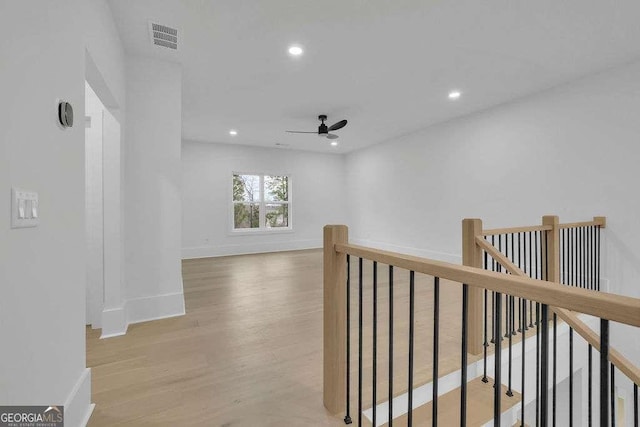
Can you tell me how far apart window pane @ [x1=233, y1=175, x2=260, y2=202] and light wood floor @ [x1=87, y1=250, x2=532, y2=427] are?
138 inches

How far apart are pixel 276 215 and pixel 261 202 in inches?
20.1

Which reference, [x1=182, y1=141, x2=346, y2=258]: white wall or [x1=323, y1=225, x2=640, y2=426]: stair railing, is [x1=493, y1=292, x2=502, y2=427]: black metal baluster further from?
[x1=182, y1=141, x2=346, y2=258]: white wall

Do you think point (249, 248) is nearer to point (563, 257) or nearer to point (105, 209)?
point (105, 209)

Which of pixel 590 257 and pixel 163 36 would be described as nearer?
pixel 163 36

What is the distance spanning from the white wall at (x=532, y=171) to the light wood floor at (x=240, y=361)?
178 cm

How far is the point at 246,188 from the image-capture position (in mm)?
6871

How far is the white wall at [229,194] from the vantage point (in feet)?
20.3

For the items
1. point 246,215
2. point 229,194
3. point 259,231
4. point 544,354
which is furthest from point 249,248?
point 544,354

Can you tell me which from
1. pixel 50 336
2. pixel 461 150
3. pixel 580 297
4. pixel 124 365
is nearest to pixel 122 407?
pixel 124 365

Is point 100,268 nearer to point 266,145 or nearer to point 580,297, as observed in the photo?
point 580,297

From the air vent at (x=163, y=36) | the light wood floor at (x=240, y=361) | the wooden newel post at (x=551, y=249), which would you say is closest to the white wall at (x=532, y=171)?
the wooden newel post at (x=551, y=249)

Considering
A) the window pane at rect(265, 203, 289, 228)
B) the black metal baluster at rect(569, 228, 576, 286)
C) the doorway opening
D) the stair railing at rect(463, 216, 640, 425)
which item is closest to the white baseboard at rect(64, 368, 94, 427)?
the doorway opening

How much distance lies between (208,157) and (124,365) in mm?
5027

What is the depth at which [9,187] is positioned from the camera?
926mm
